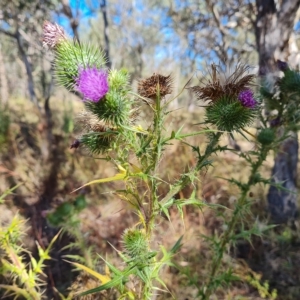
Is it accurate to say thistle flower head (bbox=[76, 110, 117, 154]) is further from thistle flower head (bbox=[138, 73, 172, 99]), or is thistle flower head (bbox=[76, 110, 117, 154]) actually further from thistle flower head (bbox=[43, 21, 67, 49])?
thistle flower head (bbox=[43, 21, 67, 49])

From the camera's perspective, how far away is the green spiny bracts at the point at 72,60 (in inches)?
47.3

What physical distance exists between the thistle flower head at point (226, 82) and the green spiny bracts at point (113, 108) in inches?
12.2

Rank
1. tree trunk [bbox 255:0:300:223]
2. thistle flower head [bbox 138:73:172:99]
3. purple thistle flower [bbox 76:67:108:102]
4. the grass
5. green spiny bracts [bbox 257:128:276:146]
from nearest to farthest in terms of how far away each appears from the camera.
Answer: purple thistle flower [bbox 76:67:108:102] → thistle flower head [bbox 138:73:172:99] → green spiny bracts [bbox 257:128:276:146] → the grass → tree trunk [bbox 255:0:300:223]

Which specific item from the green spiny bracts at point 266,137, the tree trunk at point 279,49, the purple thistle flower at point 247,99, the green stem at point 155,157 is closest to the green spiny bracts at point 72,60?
the green stem at point 155,157

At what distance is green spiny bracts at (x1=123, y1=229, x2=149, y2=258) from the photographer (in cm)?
123

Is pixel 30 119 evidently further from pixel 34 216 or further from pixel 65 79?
pixel 65 79

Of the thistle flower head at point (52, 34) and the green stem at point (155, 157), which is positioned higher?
the thistle flower head at point (52, 34)

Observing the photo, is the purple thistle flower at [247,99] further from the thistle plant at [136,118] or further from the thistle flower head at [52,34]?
the thistle flower head at [52,34]

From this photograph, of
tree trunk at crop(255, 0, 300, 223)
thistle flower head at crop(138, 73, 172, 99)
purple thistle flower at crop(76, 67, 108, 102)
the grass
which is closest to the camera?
purple thistle flower at crop(76, 67, 108, 102)

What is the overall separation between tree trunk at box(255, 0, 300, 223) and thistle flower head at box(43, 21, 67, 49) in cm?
341

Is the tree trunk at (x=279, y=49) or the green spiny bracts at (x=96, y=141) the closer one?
the green spiny bracts at (x=96, y=141)

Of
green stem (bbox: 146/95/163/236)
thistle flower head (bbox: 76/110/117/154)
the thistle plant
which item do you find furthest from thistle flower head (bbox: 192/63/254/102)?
thistle flower head (bbox: 76/110/117/154)

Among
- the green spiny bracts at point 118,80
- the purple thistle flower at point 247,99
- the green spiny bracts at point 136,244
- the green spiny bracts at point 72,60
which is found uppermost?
the green spiny bracts at point 72,60

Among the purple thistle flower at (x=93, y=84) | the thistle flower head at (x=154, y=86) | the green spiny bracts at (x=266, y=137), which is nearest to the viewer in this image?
the purple thistle flower at (x=93, y=84)
